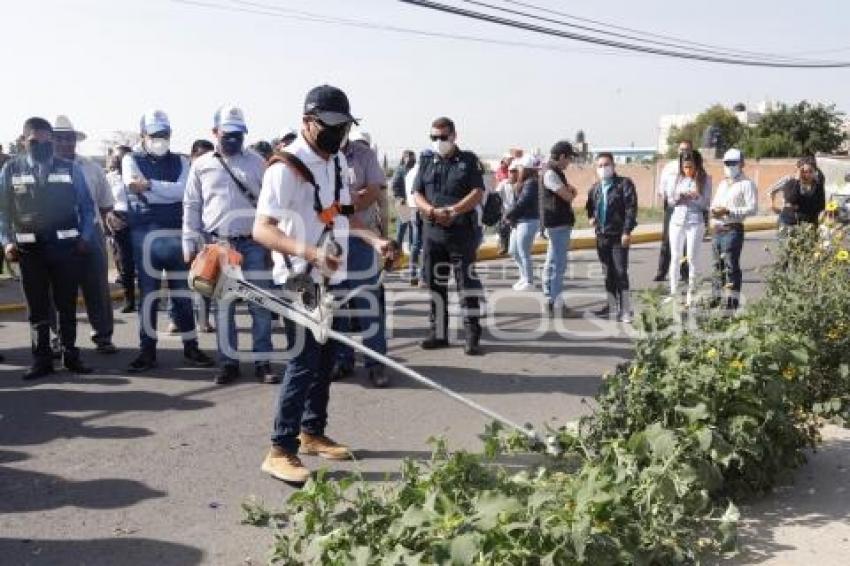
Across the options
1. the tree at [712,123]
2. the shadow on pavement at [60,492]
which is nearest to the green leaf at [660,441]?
the shadow on pavement at [60,492]

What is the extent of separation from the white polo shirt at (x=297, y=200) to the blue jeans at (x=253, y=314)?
1500 mm

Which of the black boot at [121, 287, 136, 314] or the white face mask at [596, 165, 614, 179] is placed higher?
the white face mask at [596, 165, 614, 179]

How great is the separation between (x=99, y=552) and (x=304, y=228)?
175 cm

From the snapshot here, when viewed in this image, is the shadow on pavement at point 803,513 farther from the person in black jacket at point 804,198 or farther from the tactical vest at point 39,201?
the person in black jacket at point 804,198

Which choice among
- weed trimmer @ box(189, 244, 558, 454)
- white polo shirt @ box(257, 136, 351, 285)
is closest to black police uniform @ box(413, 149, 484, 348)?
white polo shirt @ box(257, 136, 351, 285)

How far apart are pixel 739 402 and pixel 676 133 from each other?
76.0 m

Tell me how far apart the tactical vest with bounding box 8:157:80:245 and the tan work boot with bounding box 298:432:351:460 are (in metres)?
2.85

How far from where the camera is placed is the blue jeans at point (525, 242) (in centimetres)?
1077

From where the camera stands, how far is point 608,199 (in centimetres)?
865

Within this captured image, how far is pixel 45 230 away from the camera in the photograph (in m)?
6.21

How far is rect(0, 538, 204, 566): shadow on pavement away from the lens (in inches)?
135

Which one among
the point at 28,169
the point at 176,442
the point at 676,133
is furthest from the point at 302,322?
the point at 676,133

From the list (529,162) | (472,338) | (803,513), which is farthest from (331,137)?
(529,162)

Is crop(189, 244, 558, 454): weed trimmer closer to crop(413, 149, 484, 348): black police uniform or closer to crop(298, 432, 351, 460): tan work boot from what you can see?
crop(298, 432, 351, 460): tan work boot
